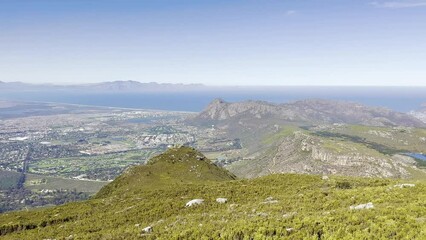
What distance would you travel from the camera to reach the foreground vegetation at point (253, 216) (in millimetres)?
24312

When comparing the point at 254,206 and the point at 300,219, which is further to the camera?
the point at 254,206

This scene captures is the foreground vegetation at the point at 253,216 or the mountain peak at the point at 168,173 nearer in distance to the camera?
the foreground vegetation at the point at 253,216

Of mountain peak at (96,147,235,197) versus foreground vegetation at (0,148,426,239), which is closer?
foreground vegetation at (0,148,426,239)

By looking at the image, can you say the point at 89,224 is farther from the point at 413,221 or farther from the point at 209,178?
the point at 209,178

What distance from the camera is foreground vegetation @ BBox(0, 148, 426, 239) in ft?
79.8

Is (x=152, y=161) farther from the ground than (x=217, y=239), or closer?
closer

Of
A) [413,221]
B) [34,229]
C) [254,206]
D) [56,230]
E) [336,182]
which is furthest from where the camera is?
[336,182]

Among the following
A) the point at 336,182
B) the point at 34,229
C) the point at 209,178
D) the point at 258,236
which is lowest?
the point at 209,178

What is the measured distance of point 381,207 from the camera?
29.0 meters

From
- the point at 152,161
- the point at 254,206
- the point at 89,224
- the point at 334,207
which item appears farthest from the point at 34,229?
the point at 152,161

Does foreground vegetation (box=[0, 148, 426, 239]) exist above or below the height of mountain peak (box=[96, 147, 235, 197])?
above

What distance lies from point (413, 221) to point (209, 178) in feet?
234

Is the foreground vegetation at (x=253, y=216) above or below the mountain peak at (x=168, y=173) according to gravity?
→ above

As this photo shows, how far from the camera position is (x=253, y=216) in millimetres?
31359
